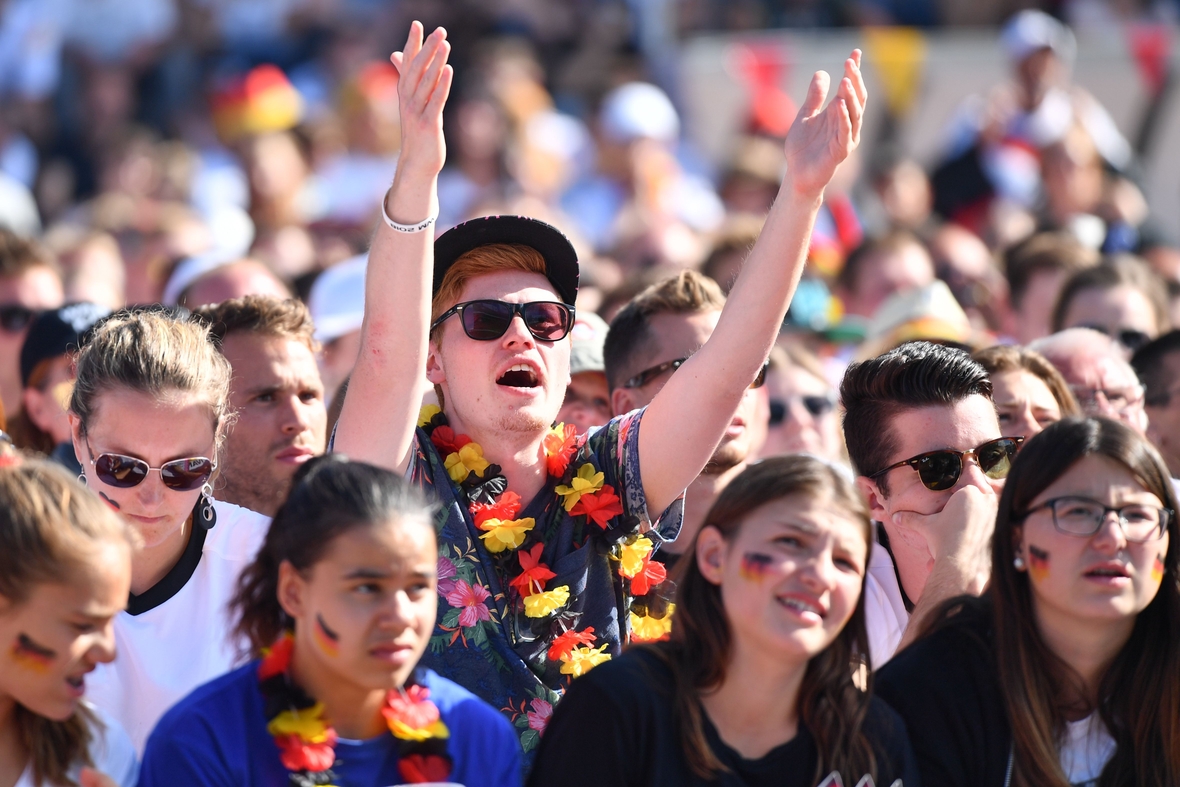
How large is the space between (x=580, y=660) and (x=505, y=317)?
31.4 inches

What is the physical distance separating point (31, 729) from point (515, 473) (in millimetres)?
1246

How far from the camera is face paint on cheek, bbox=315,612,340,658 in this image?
8.55 ft

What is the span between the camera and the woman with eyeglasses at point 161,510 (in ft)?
10.4

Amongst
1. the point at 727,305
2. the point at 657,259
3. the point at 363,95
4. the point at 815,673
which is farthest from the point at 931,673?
the point at 363,95

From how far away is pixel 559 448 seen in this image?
3588 mm

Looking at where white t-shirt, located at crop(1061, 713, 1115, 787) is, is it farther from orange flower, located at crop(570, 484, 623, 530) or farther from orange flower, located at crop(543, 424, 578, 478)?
orange flower, located at crop(543, 424, 578, 478)

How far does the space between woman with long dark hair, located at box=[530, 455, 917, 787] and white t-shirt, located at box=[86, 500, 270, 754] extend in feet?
2.57

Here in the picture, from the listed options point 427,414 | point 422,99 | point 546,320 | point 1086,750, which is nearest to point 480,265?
point 546,320

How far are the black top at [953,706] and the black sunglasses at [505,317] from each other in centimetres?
108

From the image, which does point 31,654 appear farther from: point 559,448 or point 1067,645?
point 1067,645

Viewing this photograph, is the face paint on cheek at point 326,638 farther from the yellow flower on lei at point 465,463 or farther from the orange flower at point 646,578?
the orange flower at point 646,578

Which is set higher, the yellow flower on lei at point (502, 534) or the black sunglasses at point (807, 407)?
the black sunglasses at point (807, 407)

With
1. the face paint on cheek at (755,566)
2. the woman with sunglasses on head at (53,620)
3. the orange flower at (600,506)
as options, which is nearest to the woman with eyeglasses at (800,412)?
the orange flower at (600,506)

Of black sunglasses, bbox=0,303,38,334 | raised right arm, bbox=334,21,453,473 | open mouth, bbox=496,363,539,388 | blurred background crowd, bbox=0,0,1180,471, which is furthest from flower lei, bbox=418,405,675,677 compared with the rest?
black sunglasses, bbox=0,303,38,334
